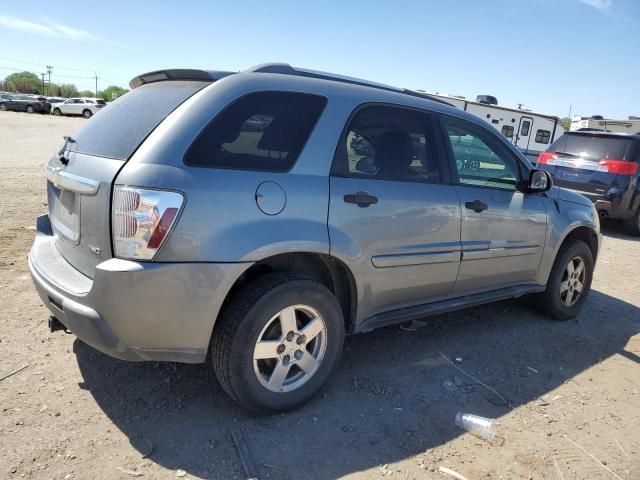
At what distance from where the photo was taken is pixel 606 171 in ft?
29.5

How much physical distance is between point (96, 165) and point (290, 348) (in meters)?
1.40

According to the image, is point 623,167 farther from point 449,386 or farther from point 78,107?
point 78,107

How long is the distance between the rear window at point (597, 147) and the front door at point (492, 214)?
591cm

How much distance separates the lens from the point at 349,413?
2.97 m

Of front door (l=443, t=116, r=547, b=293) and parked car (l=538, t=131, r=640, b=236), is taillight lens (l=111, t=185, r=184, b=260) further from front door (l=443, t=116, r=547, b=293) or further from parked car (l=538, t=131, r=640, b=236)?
parked car (l=538, t=131, r=640, b=236)

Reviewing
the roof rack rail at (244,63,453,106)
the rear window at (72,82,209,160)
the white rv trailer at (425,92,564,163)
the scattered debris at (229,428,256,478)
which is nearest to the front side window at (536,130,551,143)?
the white rv trailer at (425,92,564,163)

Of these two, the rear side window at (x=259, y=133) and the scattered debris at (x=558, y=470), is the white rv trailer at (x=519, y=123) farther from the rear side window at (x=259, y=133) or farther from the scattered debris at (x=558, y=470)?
the scattered debris at (x=558, y=470)

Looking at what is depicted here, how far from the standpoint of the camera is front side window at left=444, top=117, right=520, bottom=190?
3682 mm

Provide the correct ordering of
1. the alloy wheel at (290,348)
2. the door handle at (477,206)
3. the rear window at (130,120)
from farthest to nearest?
1. the door handle at (477,206)
2. the alloy wheel at (290,348)
3. the rear window at (130,120)

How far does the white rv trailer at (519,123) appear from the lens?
18.2 metres

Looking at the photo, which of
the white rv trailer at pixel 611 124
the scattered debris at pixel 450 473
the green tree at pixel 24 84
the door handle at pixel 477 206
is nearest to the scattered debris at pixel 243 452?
the scattered debris at pixel 450 473

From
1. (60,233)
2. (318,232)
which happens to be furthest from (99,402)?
(318,232)

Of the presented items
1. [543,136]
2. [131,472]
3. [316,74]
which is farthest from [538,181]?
[543,136]

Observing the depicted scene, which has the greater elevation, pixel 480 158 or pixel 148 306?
pixel 480 158
